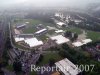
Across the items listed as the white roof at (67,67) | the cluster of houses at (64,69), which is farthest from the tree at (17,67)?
the white roof at (67,67)

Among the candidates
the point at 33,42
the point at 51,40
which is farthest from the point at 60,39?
the point at 33,42

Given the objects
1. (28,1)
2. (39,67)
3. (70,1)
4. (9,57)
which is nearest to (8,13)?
(28,1)

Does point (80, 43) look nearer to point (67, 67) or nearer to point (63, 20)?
point (67, 67)

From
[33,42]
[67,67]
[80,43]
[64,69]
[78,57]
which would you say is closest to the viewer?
[64,69]

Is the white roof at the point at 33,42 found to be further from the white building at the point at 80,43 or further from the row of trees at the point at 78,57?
the white building at the point at 80,43

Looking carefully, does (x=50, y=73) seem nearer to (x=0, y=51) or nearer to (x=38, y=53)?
(x=38, y=53)

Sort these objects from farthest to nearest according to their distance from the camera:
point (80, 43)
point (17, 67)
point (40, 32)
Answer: point (40, 32)
point (80, 43)
point (17, 67)

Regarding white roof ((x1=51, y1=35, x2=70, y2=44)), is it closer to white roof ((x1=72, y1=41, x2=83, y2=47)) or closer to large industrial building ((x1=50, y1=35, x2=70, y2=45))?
large industrial building ((x1=50, y1=35, x2=70, y2=45))
